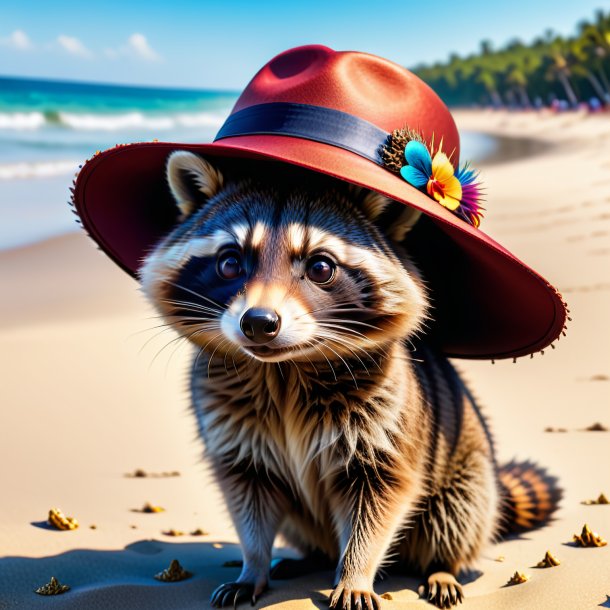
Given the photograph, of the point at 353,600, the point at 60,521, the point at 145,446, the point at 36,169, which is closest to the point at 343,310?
the point at 353,600

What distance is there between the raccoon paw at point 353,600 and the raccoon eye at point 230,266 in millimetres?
988

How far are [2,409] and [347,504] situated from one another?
2.90 m

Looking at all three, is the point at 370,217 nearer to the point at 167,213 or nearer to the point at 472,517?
the point at 167,213

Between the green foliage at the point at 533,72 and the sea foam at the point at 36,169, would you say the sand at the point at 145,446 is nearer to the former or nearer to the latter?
the sea foam at the point at 36,169

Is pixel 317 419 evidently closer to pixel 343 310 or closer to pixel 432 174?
pixel 343 310

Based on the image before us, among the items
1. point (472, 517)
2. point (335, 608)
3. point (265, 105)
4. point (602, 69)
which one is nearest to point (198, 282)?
point (265, 105)

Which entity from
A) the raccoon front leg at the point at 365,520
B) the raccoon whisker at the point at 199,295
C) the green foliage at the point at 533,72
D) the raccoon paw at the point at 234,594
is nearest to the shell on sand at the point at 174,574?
the raccoon paw at the point at 234,594

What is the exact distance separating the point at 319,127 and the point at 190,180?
435 mm

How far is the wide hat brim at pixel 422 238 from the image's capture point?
2.53 m

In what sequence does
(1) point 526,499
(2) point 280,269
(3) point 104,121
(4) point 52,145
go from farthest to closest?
1. (3) point 104,121
2. (4) point 52,145
3. (1) point 526,499
4. (2) point 280,269

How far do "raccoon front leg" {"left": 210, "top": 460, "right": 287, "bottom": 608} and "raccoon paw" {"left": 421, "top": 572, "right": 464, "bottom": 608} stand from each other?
0.53 metres

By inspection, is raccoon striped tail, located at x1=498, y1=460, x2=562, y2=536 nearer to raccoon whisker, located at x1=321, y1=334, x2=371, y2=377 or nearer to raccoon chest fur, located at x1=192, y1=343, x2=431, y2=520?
raccoon chest fur, located at x1=192, y1=343, x2=431, y2=520

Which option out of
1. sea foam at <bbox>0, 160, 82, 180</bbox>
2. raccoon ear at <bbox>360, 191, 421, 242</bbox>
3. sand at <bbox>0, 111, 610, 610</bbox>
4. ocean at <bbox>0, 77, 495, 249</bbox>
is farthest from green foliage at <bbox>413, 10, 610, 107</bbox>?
raccoon ear at <bbox>360, 191, 421, 242</bbox>

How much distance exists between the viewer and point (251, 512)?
9.39 ft
